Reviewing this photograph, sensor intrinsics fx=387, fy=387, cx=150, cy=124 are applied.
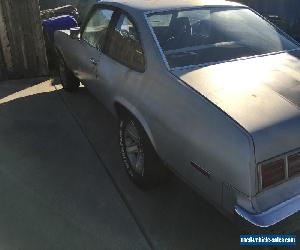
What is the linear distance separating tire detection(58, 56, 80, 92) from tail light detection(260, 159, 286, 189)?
14.5 ft

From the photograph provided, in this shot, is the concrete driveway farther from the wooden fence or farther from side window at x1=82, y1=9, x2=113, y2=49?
the wooden fence

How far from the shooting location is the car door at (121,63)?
3574 millimetres

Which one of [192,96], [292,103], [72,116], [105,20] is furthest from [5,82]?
[292,103]

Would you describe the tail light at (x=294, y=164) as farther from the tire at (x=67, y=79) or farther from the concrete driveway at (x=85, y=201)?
the tire at (x=67, y=79)

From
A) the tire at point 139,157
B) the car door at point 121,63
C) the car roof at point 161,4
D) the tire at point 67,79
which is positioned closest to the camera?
the tire at point 139,157

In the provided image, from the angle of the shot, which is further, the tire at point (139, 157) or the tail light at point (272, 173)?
the tire at point (139, 157)

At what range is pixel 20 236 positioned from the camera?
3.24 m

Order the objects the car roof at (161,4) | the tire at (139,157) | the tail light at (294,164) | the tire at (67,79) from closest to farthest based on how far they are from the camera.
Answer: the tail light at (294,164) < the tire at (139,157) < the car roof at (161,4) < the tire at (67,79)

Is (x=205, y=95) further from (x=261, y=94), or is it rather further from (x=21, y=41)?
(x=21, y=41)

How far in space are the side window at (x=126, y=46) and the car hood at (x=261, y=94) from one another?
0.53 meters

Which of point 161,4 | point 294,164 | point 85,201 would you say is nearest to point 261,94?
point 294,164

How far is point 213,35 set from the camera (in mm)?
3834

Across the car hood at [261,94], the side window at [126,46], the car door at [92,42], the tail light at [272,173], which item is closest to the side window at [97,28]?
the car door at [92,42]

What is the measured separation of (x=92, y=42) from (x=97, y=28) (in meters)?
0.18
